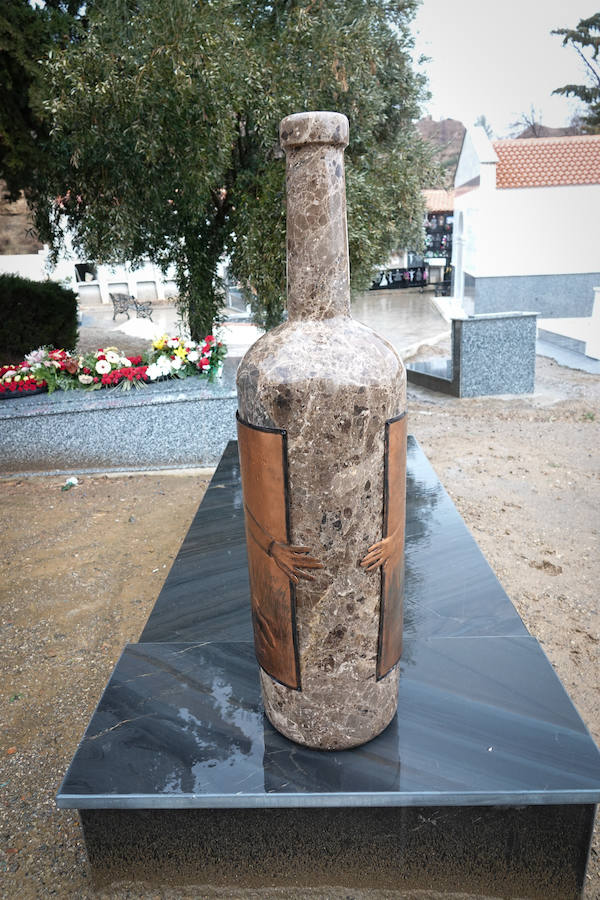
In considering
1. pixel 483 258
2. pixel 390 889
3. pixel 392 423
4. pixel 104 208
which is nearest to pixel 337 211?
pixel 392 423

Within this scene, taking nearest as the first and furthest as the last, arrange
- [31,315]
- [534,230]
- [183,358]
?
1. [183,358]
2. [31,315]
3. [534,230]

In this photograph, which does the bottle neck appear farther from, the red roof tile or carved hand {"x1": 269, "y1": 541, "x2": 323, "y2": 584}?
the red roof tile

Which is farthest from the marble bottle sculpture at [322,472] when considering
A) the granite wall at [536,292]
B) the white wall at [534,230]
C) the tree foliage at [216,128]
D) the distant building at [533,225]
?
the white wall at [534,230]

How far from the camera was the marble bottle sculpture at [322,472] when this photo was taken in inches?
73.3

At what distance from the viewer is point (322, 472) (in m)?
1.89

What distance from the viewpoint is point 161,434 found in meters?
6.45

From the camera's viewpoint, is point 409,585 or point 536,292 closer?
point 409,585

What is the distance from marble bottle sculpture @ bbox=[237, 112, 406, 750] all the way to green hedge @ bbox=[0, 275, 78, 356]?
29.0ft

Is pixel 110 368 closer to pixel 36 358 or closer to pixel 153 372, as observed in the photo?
pixel 153 372

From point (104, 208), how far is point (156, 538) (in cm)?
371

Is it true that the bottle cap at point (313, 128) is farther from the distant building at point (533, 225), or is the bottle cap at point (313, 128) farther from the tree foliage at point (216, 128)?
the distant building at point (533, 225)

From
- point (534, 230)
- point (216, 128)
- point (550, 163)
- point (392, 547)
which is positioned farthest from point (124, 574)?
point (550, 163)

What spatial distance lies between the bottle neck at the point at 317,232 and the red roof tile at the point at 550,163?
15364 millimetres

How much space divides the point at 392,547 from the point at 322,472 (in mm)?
369
